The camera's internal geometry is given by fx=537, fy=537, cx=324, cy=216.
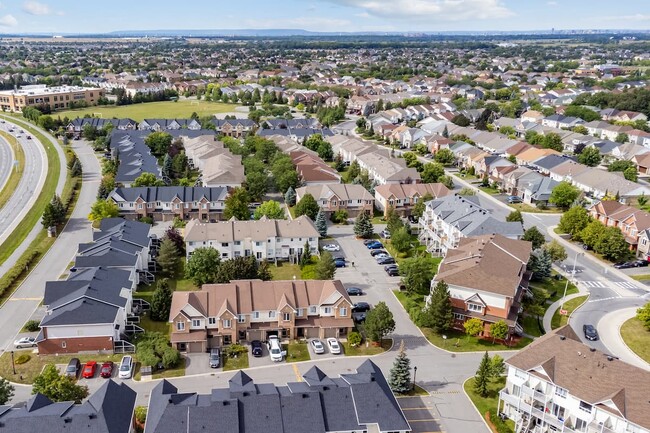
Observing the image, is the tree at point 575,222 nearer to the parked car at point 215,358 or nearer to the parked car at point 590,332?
the parked car at point 590,332

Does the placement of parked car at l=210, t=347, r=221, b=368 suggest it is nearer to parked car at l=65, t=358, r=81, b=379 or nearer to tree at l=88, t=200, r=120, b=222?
parked car at l=65, t=358, r=81, b=379

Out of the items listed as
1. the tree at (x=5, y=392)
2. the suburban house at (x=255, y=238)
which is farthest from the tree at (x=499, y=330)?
the tree at (x=5, y=392)

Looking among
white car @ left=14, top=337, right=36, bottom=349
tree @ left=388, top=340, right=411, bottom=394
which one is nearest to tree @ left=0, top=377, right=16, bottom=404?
white car @ left=14, top=337, right=36, bottom=349

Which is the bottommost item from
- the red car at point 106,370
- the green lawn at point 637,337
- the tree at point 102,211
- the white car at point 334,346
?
the green lawn at point 637,337

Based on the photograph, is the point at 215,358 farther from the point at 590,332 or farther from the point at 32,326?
the point at 590,332

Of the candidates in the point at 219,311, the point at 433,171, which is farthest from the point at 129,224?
the point at 433,171

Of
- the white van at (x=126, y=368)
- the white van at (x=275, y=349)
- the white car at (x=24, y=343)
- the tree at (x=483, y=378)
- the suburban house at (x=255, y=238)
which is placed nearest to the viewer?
the tree at (x=483, y=378)
